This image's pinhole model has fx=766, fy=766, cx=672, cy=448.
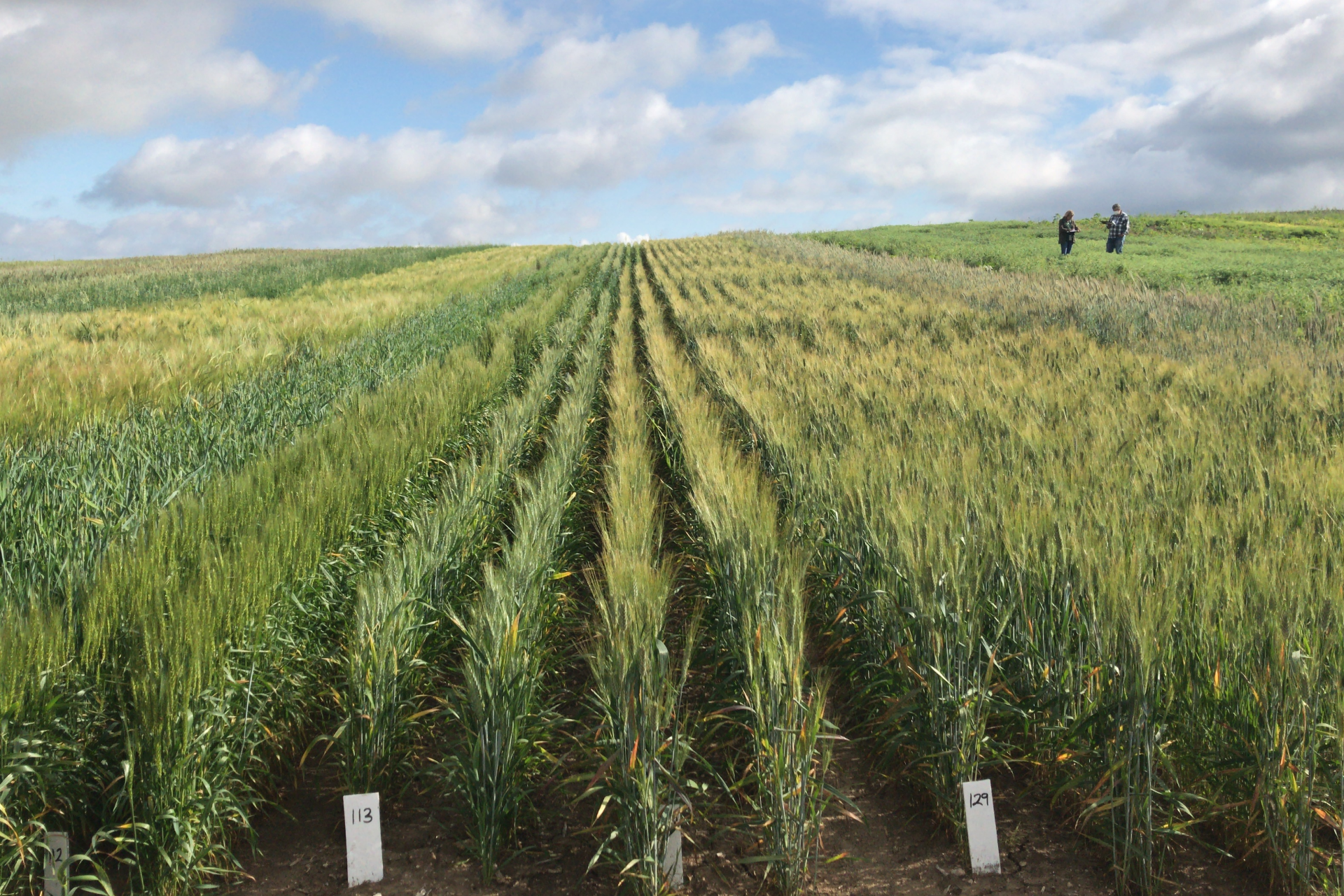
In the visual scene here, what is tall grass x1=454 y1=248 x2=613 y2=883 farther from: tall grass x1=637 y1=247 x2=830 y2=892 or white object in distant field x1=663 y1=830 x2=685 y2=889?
tall grass x1=637 y1=247 x2=830 y2=892

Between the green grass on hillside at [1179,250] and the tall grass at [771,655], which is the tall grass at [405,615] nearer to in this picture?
the tall grass at [771,655]

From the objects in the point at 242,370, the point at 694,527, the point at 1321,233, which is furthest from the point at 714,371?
the point at 1321,233

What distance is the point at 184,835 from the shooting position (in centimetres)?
206

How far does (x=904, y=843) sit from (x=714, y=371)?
18.1ft

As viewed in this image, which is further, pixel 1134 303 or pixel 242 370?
pixel 1134 303

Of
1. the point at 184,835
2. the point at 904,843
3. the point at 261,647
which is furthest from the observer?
the point at 261,647

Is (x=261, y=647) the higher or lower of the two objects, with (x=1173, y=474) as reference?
lower

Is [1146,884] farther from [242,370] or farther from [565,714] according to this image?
[242,370]

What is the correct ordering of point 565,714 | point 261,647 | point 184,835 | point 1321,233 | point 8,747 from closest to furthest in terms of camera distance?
Answer: point 8,747 < point 184,835 < point 261,647 < point 565,714 < point 1321,233

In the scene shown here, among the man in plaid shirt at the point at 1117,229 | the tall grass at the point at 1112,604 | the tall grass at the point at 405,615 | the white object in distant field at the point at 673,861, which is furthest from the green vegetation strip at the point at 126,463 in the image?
the man in plaid shirt at the point at 1117,229

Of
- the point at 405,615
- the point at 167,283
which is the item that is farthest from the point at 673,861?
the point at 167,283

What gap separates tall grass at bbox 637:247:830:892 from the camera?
2135mm

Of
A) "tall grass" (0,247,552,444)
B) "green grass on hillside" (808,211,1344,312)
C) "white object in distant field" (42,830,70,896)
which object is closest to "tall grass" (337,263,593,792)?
"white object in distant field" (42,830,70,896)

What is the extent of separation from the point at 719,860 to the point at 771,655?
659 millimetres
